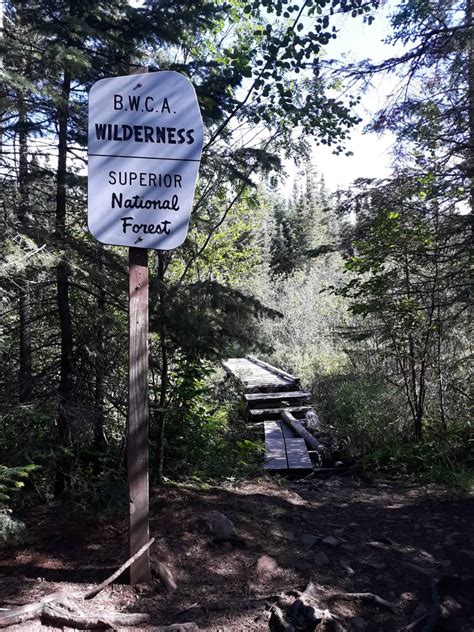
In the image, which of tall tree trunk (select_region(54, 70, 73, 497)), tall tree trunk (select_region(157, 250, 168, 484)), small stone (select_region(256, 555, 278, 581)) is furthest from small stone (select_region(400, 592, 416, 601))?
tall tree trunk (select_region(54, 70, 73, 497))

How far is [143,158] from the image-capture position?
10.2 ft

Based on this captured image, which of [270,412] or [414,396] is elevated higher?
[414,396]

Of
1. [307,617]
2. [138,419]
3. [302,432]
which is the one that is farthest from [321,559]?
[302,432]

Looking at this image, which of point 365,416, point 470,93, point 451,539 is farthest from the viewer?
point 365,416

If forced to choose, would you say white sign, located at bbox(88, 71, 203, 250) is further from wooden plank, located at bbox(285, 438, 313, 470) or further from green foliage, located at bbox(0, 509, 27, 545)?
wooden plank, located at bbox(285, 438, 313, 470)

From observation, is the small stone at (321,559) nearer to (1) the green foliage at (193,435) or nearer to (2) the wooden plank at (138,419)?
(2) the wooden plank at (138,419)

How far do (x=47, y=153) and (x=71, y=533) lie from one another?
3.34 metres

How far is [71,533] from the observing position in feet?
12.5

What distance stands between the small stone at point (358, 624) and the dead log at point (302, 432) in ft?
20.7

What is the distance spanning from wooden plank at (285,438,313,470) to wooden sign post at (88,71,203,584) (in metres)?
5.03

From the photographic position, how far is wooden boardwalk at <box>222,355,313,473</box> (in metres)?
8.04

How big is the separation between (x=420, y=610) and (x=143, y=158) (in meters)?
3.23

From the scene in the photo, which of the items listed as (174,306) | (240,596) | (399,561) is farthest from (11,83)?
(399,561)

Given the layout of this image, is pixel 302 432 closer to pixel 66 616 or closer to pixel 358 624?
pixel 358 624
